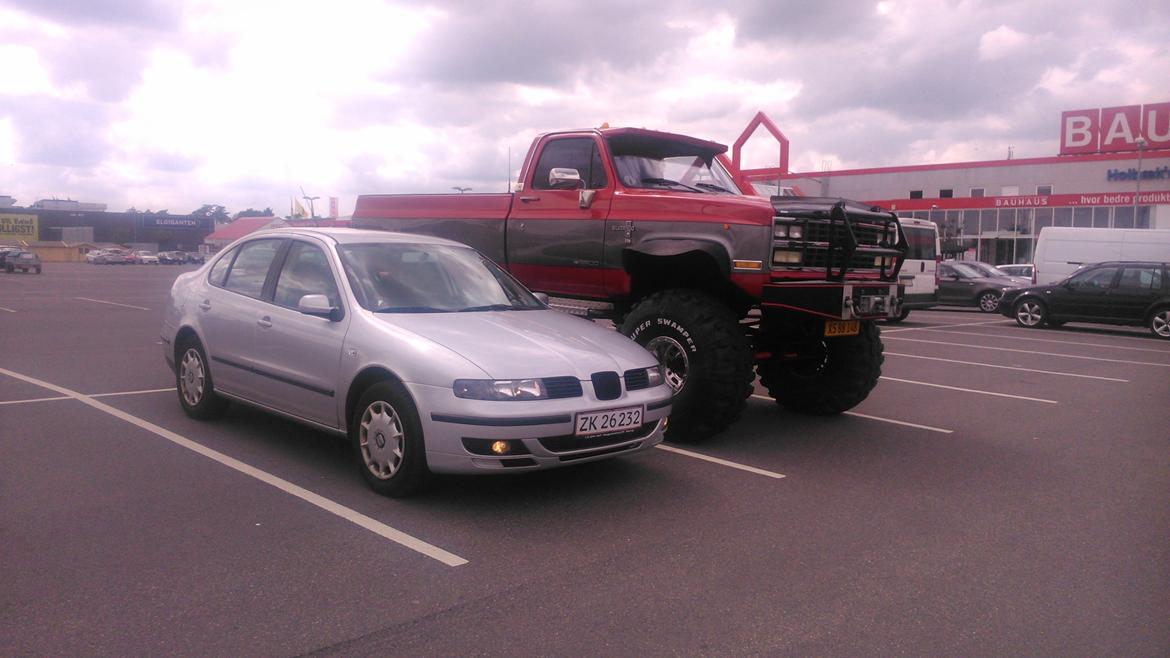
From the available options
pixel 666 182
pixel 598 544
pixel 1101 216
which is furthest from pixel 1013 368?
pixel 1101 216

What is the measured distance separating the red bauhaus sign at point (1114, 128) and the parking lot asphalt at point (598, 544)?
45.5 m

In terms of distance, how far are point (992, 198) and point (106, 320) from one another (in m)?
39.6

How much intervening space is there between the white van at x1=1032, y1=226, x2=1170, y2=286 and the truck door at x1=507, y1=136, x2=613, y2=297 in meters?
18.2

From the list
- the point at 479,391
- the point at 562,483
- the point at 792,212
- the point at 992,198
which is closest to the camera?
the point at 479,391

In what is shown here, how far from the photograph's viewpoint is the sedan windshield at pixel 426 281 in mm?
5816

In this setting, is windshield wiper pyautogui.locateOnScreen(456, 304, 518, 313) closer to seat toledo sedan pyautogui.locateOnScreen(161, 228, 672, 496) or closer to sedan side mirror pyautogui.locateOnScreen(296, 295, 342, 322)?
seat toledo sedan pyautogui.locateOnScreen(161, 228, 672, 496)

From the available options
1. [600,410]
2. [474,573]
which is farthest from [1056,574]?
[474,573]

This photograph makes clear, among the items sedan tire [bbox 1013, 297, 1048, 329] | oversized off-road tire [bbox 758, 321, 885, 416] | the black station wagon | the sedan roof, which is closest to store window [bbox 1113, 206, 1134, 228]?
the black station wagon

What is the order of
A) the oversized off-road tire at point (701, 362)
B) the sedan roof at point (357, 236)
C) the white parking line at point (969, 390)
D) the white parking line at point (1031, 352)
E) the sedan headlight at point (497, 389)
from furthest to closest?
the white parking line at point (1031, 352) < the white parking line at point (969, 390) < the oversized off-road tire at point (701, 362) < the sedan roof at point (357, 236) < the sedan headlight at point (497, 389)

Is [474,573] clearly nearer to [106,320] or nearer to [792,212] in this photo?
[792,212]

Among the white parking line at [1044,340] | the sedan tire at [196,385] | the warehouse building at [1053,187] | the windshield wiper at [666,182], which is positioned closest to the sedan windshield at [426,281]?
the sedan tire at [196,385]

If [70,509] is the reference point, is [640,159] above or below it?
above

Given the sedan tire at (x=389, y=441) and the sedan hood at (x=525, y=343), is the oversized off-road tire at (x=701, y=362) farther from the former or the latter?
the sedan tire at (x=389, y=441)

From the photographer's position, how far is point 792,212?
275 inches
